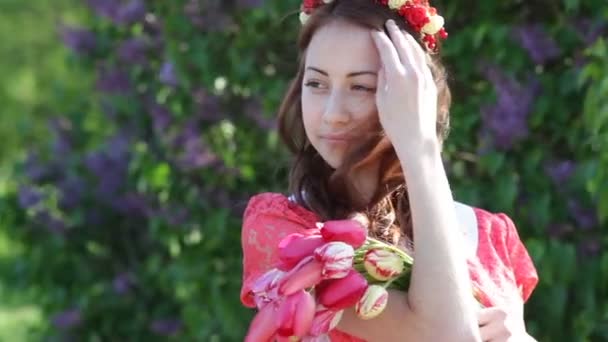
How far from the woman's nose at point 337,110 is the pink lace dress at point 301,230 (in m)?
0.18

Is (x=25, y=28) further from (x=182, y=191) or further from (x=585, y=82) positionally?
(x=585, y=82)

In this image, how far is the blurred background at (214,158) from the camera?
3.76m

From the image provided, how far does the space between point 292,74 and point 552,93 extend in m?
0.91

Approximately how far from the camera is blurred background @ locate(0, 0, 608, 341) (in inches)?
148

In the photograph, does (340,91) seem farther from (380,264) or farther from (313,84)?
(380,264)

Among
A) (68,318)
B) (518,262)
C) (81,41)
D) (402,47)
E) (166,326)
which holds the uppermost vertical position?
(402,47)

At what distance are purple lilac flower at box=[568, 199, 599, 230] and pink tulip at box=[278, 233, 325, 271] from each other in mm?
1768

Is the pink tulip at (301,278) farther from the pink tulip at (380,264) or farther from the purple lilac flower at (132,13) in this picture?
the purple lilac flower at (132,13)

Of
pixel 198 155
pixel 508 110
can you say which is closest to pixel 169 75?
pixel 198 155

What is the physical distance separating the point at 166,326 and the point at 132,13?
1147mm

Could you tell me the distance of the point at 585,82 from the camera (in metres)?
3.71

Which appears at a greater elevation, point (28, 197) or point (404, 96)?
point (404, 96)

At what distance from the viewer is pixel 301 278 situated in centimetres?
202

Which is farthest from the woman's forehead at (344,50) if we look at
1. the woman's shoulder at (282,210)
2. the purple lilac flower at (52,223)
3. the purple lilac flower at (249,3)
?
the purple lilac flower at (52,223)
